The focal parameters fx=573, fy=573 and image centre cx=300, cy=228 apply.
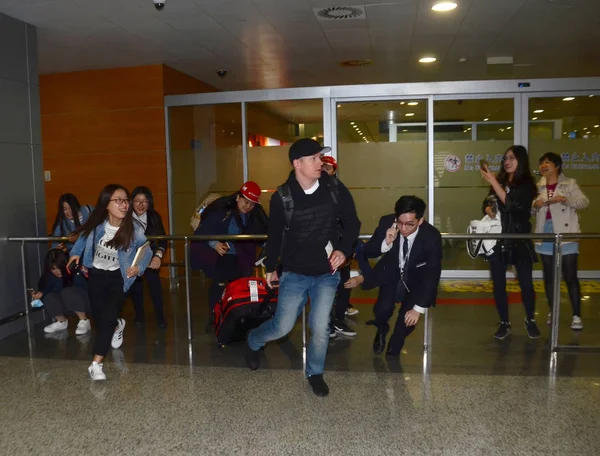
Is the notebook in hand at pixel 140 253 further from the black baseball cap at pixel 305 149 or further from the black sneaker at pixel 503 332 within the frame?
the black sneaker at pixel 503 332

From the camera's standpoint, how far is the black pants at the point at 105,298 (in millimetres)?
4535

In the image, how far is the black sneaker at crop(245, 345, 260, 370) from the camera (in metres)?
4.66

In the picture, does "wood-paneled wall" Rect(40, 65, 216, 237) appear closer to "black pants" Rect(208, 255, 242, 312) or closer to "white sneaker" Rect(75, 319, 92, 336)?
"white sneaker" Rect(75, 319, 92, 336)

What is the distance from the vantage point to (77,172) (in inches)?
385

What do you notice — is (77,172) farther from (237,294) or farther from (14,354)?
(237,294)

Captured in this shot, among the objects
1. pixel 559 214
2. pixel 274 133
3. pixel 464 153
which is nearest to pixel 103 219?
pixel 559 214

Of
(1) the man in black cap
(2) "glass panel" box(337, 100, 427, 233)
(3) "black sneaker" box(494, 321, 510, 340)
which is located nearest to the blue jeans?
(1) the man in black cap

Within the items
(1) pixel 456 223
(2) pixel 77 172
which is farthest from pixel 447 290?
(2) pixel 77 172

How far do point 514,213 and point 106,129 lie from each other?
22.8ft

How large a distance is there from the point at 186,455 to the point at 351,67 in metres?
8.27

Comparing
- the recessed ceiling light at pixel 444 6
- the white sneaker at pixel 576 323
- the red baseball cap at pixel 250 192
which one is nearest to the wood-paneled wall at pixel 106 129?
the red baseball cap at pixel 250 192

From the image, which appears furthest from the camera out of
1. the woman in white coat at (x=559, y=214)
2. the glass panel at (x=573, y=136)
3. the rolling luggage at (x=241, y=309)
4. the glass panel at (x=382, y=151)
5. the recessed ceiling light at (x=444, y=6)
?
the glass panel at (x=382, y=151)

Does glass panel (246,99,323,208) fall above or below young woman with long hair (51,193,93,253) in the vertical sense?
above

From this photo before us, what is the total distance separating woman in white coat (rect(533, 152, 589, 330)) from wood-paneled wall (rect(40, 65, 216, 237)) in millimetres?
5901
